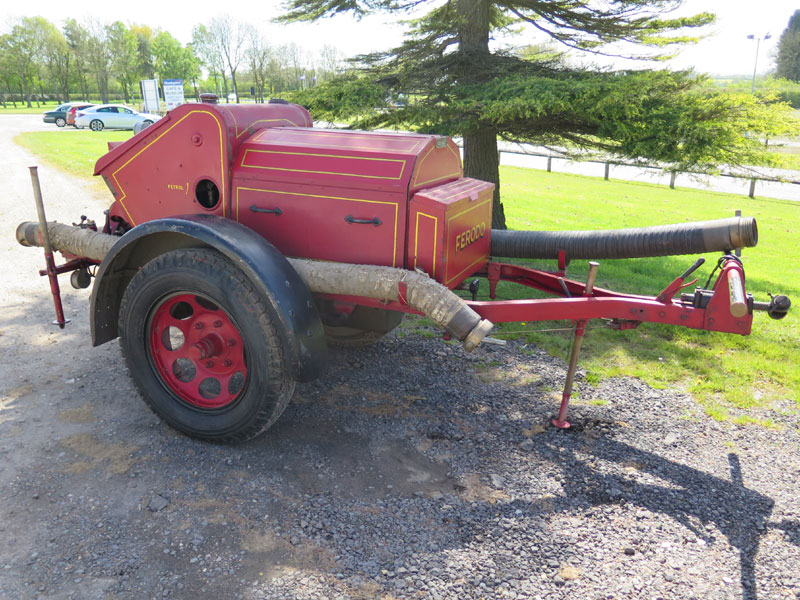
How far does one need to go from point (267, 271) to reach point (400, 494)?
142 centimetres

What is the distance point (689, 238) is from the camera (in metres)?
3.62

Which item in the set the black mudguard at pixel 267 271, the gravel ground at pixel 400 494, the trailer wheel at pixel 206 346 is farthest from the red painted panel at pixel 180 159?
the gravel ground at pixel 400 494

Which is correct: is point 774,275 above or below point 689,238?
below

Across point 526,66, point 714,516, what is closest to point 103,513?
point 714,516

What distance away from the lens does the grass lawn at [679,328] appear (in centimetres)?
480

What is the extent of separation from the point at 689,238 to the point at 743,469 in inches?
56.5

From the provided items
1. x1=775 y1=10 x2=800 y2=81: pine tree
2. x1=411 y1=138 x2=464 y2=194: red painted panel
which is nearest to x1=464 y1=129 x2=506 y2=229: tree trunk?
x1=411 y1=138 x2=464 y2=194: red painted panel

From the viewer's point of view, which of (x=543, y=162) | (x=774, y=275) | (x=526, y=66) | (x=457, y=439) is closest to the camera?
(x=457, y=439)

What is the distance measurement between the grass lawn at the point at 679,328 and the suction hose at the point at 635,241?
2.60ft

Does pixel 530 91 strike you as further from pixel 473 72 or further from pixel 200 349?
pixel 200 349

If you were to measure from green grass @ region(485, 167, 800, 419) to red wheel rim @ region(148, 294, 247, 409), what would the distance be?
6.15ft

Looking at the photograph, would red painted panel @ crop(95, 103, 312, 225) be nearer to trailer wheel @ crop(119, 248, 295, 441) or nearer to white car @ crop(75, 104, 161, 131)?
trailer wheel @ crop(119, 248, 295, 441)

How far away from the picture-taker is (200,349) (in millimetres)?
3695

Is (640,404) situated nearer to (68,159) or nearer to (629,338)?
(629,338)
